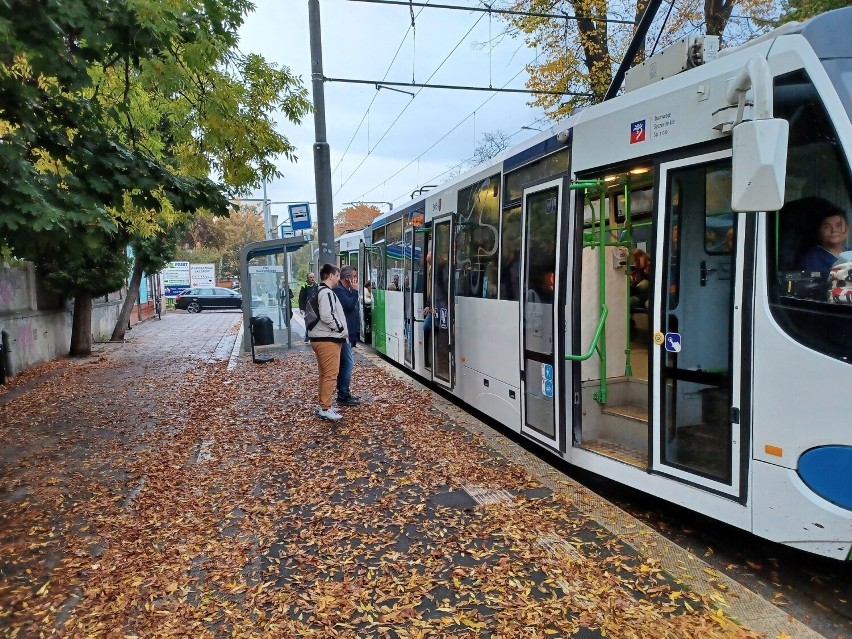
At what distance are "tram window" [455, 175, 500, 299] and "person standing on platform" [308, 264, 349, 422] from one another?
1787mm

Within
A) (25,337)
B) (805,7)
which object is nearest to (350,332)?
(25,337)

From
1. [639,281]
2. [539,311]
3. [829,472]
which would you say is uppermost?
[639,281]

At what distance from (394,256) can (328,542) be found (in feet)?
28.7

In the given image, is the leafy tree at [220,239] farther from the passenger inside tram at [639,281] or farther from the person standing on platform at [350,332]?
the passenger inside tram at [639,281]

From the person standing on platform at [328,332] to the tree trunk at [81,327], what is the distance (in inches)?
414

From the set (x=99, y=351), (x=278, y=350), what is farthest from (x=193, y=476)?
(x=99, y=351)

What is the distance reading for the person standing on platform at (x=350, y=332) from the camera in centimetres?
847

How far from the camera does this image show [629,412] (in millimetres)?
5488

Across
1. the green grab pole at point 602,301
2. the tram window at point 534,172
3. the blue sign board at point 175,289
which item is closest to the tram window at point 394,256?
the tram window at point 534,172

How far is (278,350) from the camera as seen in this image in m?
15.3

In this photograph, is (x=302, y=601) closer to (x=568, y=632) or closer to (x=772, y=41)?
(x=568, y=632)

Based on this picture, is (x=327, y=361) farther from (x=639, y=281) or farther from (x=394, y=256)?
(x=394, y=256)

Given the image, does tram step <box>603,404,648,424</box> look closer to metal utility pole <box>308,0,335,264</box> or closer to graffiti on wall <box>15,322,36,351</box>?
metal utility pole <box>308,0,335,264</box>

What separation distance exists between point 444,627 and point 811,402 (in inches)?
96.7
